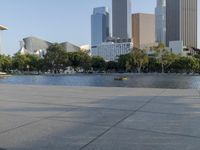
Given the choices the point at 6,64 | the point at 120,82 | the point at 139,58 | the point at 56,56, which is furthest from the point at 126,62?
the point at 120,82

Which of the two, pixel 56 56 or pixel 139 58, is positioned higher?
pixel 56 56

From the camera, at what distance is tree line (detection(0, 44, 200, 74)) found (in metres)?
146

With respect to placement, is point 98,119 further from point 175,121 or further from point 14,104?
point 14,104

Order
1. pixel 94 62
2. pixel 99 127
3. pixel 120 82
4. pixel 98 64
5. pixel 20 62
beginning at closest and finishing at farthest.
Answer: pixel 99 127 → pixel 120 82 → pixel 20 62 → pixel 94 62 → pixel 98 64

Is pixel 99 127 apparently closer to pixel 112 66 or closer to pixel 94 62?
pixel 94 62

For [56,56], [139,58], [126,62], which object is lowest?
[126,62]

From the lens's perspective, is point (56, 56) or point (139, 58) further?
point (56, 56)

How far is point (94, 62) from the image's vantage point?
158 m

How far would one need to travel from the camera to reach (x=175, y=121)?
7.79 meters

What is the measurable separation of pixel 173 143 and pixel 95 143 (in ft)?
4.15

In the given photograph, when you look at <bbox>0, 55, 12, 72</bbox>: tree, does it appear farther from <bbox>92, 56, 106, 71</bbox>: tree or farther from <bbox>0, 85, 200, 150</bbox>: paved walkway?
<bbox>0, 85, 200, 150</bbox>: paved walkway

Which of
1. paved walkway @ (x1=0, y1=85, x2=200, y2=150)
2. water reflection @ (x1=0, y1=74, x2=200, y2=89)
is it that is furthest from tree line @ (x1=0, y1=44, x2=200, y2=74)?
paved walkway @ (x1=0, y1=85, x2=200, y2=150)

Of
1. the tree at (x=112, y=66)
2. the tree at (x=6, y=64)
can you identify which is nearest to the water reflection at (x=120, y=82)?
the tree at (x=6, y=64)

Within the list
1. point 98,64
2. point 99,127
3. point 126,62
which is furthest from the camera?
point 98,64
